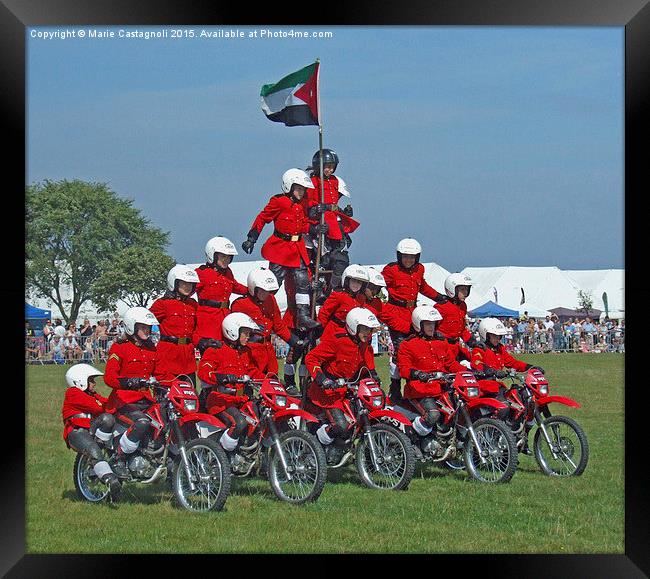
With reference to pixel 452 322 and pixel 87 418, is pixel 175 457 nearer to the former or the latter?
pixel 87 418

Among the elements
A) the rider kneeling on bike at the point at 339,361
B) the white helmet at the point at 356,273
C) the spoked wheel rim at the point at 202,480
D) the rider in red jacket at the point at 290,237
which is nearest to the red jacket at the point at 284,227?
the rider in red jacket at the point at 290,237

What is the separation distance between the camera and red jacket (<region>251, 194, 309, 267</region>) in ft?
43.3

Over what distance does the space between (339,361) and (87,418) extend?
2.52 m

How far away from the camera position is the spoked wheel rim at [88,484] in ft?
38.5

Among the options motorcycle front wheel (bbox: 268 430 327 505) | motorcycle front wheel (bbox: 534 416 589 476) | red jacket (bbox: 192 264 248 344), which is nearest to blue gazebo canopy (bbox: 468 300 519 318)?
motorcycle front wheel (bbox: 534 416 589 476)

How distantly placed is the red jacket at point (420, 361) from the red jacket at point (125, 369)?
269cm

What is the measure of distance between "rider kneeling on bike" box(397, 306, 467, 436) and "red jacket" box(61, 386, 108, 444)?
10.5ft

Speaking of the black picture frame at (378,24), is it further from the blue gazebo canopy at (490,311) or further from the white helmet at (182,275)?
the blue gazebo canopy at (490,311)

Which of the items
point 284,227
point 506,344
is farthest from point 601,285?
point 284,227

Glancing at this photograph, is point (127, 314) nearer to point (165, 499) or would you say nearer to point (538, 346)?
point (165, 499)

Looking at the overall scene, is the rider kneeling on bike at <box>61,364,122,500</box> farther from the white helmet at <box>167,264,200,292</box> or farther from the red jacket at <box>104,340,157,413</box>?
the white helmet at <box>167,264,200,292</box>

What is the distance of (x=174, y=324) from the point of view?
12406mm
